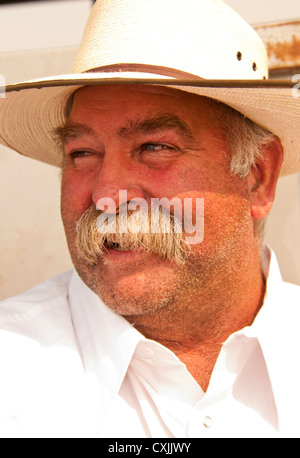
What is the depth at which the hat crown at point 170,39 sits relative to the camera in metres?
1.69

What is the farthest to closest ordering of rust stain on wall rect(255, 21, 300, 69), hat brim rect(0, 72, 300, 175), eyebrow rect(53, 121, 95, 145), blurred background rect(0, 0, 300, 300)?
blurred background rect(0, 0, 300, 300) → rust stain on wall rect(255, 21, 300, 69) → eyebrow rect(53, 121, 95, 145) → hat brim rect(0, 72, 300, 175)

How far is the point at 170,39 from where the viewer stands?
67.2 inches

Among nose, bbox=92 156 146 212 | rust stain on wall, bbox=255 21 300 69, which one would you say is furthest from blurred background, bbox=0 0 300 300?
nose, bbox=92 156 146 212

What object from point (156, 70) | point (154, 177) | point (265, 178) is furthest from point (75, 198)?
point (265, 178)

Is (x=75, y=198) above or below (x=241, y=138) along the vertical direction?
below

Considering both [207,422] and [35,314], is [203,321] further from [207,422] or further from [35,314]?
[35,314]

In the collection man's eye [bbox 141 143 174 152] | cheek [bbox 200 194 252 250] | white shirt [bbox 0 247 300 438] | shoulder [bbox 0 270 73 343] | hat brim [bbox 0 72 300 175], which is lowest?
white shirt [bbox 0 247 300 438]

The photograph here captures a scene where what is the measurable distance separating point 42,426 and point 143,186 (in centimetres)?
84

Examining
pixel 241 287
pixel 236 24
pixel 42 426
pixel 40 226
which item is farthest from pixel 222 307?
pixel 40 226

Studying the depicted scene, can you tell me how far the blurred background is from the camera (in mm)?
2664

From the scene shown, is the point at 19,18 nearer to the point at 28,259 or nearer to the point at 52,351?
the point at 28,259

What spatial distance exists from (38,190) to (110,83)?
4.24ft

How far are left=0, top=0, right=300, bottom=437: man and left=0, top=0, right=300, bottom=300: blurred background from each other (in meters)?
0.83

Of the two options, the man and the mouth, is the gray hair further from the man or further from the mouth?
the mouth
